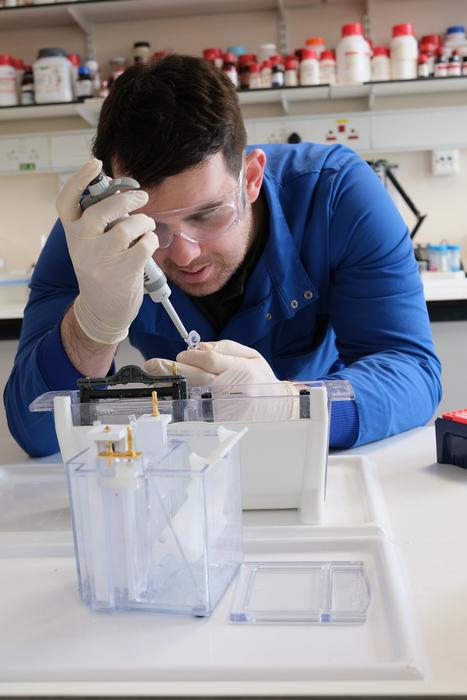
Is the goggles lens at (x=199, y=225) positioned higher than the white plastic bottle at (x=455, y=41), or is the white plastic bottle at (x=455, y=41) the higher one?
the white plastic bottle at (x=455, y=41)

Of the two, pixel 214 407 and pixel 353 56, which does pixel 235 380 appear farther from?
pixel 353 56

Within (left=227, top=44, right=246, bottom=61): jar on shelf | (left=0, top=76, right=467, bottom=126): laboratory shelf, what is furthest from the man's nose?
(left=227, top=44, right=246, bottom=61): jar on shelf

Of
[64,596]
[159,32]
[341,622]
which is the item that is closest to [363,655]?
[341,622]

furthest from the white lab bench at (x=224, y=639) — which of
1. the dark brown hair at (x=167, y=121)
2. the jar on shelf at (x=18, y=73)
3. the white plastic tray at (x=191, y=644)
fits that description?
the jar on shelf at (x=18, y=73)

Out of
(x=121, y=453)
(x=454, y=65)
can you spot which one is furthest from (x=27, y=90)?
(x=121, y=453)

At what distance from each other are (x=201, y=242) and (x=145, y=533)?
0.73 m

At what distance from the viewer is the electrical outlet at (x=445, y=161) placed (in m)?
3.36

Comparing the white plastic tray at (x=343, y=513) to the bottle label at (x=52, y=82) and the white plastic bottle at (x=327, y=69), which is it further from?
the bottle label at (x=52, y=82)

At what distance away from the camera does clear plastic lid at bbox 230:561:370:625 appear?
719 millimetres

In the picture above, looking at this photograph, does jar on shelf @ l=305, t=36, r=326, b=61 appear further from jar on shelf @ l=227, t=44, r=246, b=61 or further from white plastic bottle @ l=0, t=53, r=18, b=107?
white plastic bottle @ l=0, t=53, r=18, b=107

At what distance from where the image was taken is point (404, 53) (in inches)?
125

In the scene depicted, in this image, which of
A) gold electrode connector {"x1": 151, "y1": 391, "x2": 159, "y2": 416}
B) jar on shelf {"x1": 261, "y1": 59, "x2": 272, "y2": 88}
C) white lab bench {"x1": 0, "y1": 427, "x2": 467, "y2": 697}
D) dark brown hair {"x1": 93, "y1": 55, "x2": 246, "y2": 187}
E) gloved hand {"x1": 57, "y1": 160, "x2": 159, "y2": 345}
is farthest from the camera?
jar on shelf {"x1": 261, "y1": 59, "x2": 272, "y2": 88}

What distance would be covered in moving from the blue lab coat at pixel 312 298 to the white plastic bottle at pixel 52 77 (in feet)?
6.14

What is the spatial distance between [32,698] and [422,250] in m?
2.94
